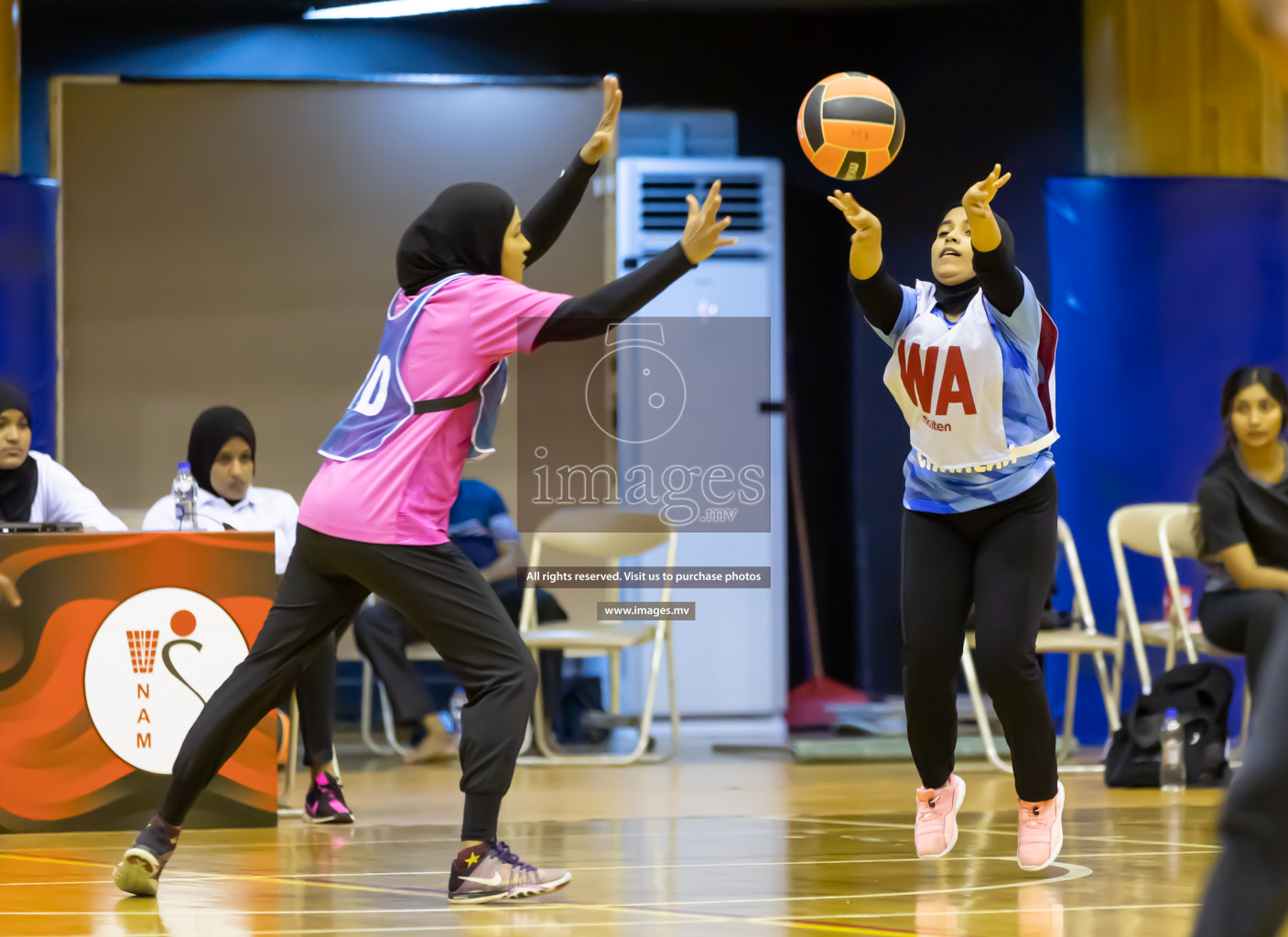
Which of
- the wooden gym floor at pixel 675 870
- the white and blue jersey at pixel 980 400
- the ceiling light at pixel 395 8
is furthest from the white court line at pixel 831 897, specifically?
the ceiling light at pixel 395 8

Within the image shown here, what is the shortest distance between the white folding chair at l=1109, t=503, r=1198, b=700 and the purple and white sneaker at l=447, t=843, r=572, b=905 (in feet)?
11.6

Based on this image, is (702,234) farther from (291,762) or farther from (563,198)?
(291,762)

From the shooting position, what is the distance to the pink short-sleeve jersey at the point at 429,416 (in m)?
3.24

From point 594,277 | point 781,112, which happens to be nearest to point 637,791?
point 594,277

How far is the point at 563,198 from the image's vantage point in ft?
12.2

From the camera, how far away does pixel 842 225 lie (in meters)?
7.66

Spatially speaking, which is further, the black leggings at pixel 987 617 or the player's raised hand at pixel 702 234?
the black leggings at pixel 987 617

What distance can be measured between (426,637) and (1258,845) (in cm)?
207

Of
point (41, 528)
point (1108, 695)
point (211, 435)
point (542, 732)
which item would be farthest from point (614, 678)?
point (41, 528)

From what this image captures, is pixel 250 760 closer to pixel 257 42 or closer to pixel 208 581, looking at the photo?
pixel 208 581

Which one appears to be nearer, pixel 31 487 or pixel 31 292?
pixel 31 487

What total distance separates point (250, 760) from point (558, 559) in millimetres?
2743

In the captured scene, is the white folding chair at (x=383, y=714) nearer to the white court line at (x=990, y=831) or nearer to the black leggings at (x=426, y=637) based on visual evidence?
the white court line at (x=990, y=831)

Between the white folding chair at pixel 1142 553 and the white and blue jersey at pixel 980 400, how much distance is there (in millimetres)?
2763
